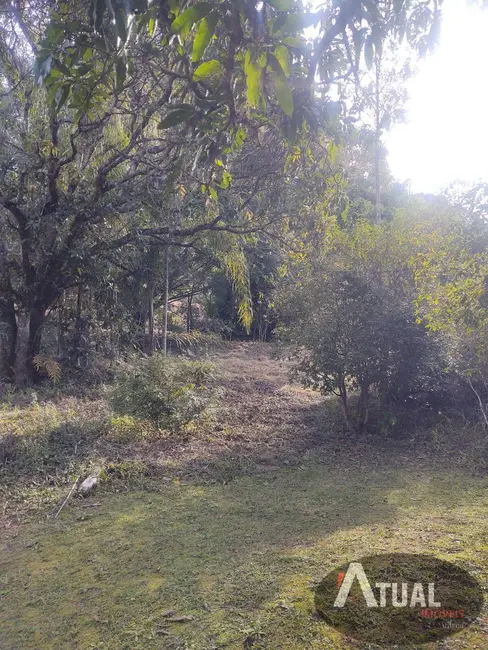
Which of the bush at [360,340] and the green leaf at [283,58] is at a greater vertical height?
the green leaf at [283,58]

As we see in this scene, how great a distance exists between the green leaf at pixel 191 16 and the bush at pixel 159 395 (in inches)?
179

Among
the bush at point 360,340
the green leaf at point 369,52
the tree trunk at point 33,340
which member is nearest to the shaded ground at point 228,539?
the bush at point 360,340

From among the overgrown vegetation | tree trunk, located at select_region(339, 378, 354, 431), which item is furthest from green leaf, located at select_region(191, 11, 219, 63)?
tree trunk, located at select_region(339, 378, 354, 431)

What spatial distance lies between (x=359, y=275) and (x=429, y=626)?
14.9 feet

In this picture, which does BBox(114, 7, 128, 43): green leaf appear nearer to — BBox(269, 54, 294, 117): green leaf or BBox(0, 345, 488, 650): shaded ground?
BBox(269, 54, 294, 117): green leaf

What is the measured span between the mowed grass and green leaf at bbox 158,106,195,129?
195 cm

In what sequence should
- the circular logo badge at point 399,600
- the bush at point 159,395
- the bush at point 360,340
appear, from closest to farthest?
the circular logo badge at point 399,600 < the bush at point 159,395 < the bush at point 360,340

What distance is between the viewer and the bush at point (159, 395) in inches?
221

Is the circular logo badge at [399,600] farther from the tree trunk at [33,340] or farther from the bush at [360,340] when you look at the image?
the tree trunk at [33,340]

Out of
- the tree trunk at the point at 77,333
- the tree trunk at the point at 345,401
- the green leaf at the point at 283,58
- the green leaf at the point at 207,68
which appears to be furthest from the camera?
the tree trunk at the point at 77,333

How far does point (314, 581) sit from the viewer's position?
2.40 m

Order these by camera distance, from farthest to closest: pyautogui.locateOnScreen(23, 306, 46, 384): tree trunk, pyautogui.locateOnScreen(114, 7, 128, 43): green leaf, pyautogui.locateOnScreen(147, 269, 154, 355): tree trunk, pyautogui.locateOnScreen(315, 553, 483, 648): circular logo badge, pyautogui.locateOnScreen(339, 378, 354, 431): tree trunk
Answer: pyautogui.locateOnScreen(147, 269, 154, 355): tree trunk < pyautogui.locateOnScreen(23, 306, 46, 384): tree trunk < pyautogui.locateOnScreen(339, 378, 354, 431): tree trunk < pyautogui.locateOnScreen(315, 553, 483, 648): circular logo badge < pyautogui.locateOnScreen(114, 7, 128, 43): green leaf

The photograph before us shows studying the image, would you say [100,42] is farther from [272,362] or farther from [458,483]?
[272,362]

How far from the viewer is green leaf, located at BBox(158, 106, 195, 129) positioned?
5.93ft
